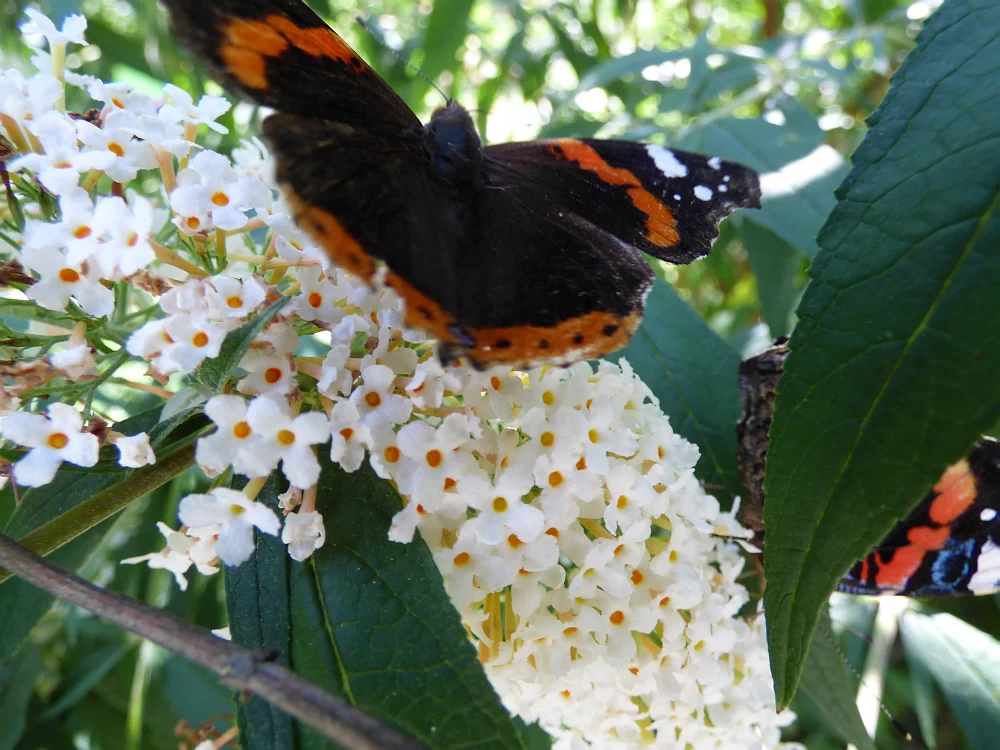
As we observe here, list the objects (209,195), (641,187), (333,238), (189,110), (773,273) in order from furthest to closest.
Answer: (773,273), (641,187), (189,110), (209,195), (333,238)

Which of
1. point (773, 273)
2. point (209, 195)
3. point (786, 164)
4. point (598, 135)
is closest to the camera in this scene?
point (209, 195)

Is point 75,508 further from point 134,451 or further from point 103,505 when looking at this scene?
point 134,451

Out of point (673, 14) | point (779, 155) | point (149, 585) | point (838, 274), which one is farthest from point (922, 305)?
point (673, 14)

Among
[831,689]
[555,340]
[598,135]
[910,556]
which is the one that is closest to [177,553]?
[555,340]

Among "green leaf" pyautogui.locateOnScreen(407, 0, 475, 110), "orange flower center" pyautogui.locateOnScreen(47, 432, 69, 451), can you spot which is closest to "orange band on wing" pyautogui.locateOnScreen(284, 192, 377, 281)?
"orange flower center" pyautogui.locateOnScreen(47, 432, 69, 451)

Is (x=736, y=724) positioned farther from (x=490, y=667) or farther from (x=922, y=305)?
(x=922, y=305)

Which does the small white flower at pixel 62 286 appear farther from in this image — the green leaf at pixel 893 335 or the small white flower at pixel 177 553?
the green leaf at pixel 893 335

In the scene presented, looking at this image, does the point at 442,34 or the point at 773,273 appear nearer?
the point at 773,273
